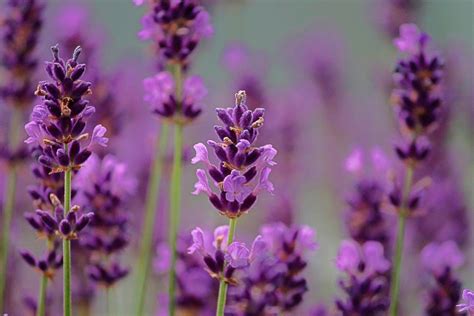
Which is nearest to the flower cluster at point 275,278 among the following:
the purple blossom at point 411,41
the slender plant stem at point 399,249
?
the slender plant stem at point 399,249

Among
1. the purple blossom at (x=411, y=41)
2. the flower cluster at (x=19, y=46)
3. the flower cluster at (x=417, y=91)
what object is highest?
the flower cluster at (x=19, y=46)

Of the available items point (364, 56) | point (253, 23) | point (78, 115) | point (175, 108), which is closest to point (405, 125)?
point (175, 108)

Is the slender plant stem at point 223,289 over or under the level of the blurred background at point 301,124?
under

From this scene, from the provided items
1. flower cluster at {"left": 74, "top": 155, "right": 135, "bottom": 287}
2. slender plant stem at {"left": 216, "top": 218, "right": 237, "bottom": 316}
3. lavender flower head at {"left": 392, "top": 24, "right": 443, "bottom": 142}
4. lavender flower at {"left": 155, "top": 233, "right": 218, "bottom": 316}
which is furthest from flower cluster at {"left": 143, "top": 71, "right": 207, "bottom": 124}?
slender plant stem at {"left": 216, "top": 218, "right": 237, "bottom": 316}

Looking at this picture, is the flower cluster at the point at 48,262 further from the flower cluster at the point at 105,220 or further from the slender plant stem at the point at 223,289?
the slender plant stem at the point at 223,289

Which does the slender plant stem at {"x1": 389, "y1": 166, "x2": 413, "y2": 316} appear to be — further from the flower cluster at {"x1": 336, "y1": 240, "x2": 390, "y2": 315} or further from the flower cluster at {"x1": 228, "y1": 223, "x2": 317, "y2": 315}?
the flower cluster at {"x1": 228, "y1": 223, "x2": 317, "y2": 315}

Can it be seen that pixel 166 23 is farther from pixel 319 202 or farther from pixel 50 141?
pixel 319 202
